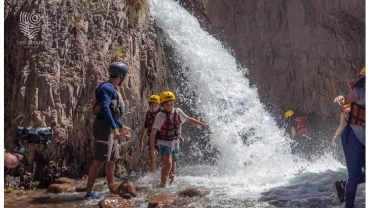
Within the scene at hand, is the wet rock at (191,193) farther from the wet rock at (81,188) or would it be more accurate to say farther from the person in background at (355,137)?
the person in background at (355,137)

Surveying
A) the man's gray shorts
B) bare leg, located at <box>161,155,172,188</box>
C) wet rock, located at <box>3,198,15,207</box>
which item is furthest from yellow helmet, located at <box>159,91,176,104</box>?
wet rock, located at <box>3,198,15,207</box>

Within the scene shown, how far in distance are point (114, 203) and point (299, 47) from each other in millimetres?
10051

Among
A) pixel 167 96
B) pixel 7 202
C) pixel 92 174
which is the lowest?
pixel 7 202

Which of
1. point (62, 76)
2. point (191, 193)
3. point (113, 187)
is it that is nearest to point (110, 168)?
point (113, 187)

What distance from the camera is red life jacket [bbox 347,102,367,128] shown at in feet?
13.4

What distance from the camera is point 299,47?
1320 cm

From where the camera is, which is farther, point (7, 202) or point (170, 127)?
point (170, 127)

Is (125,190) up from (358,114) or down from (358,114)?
down

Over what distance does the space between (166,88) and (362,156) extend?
16.9 ft

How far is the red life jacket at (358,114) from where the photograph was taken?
160 inches

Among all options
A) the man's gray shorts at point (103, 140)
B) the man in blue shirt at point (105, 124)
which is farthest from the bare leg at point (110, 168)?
the man's gray shorts at point (103, 140)

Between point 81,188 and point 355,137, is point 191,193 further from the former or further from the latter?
point 355,137

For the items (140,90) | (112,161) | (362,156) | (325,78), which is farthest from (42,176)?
(325,78)

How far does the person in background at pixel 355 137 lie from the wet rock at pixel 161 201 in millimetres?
1929
